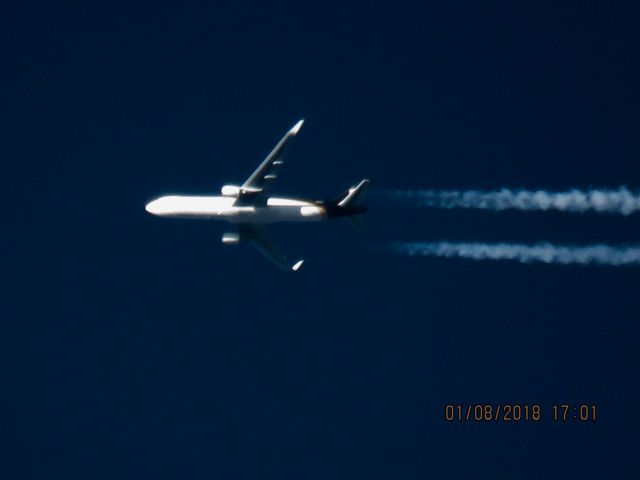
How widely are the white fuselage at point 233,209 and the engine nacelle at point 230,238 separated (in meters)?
2.10

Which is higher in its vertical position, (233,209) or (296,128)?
(296,128)

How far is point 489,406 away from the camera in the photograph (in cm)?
7138

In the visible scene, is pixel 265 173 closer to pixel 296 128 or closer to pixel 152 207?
pixel 296 128

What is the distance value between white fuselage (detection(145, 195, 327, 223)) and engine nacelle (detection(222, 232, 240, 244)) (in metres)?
2.10

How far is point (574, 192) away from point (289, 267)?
1836cm

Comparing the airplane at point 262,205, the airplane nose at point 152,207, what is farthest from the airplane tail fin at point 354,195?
the airplane nose at point 152,207

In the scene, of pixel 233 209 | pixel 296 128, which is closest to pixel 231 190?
pixel 233 209

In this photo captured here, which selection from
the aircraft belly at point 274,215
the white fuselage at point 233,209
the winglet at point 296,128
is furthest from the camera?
the aircraft belly at point 274,215

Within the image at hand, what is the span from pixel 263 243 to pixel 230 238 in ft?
7.34

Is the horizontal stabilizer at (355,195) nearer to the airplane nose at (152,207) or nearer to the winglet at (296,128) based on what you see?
the winglet at (296,128)

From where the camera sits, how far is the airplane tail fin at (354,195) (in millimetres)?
65750

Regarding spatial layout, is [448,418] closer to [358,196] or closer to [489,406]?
[489,406]

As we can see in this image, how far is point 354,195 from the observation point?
65812 millimetres

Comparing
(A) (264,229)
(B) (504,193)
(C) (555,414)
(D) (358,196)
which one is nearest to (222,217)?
(A) (264,229)
